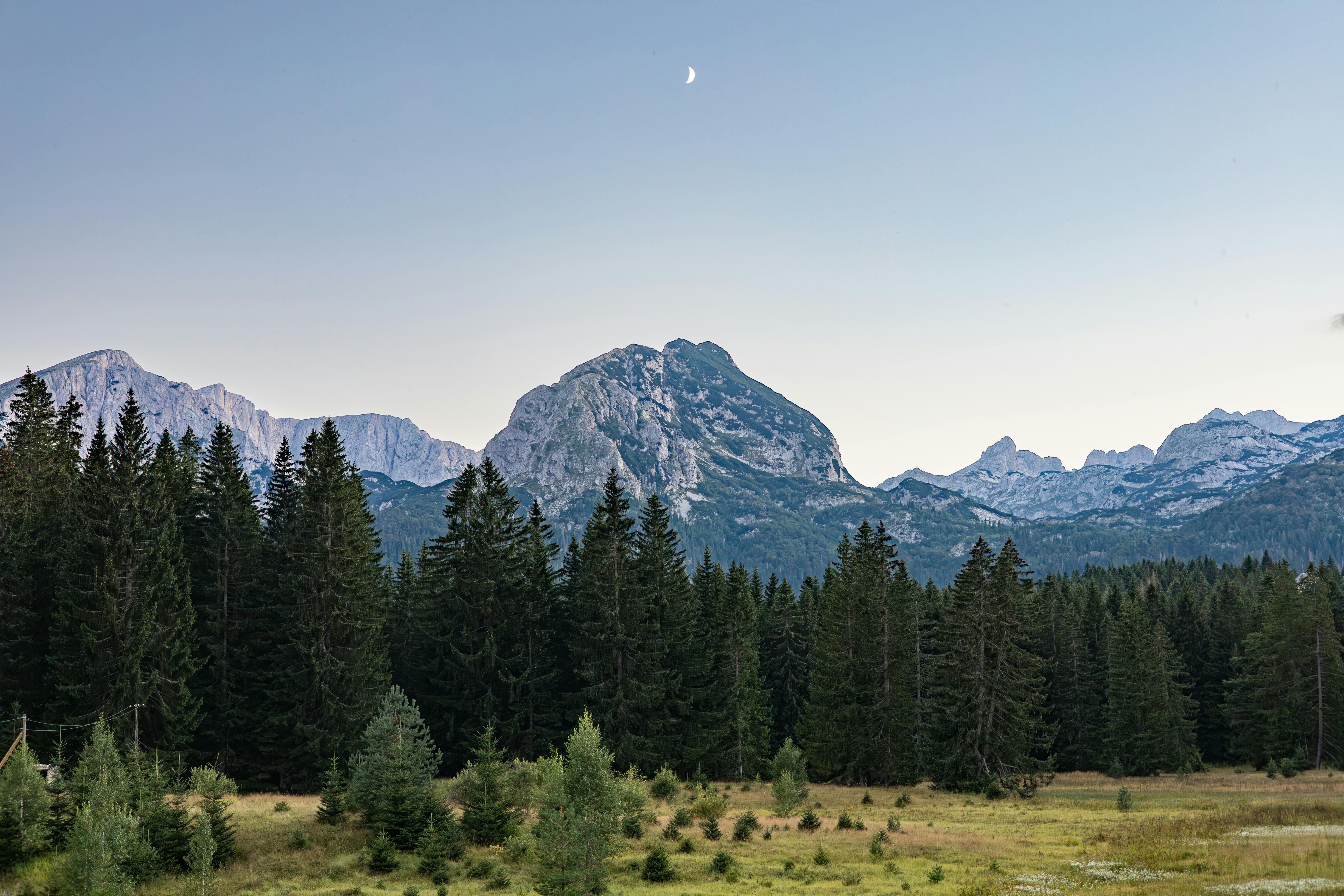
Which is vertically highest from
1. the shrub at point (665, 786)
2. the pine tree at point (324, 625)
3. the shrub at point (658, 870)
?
the pine tree at point (324, 625)

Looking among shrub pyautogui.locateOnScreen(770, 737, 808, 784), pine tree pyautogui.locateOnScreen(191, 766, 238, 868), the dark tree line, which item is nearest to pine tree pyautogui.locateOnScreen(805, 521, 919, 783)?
the dark tree line

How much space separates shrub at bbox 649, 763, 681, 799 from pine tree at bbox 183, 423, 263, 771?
26.5m

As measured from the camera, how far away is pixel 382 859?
3431 centimetres

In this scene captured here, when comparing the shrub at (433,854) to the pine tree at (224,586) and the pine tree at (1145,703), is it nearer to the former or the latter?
the pine tree at (224,586)

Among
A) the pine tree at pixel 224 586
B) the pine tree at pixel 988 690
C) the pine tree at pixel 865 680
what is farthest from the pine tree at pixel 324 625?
the pine tree at pixel 988 690

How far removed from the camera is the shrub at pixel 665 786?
50.4 metres

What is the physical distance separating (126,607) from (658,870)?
116 feet

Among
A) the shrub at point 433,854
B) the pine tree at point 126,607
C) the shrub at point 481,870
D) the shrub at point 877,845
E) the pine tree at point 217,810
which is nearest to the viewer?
the shrub at point 433,854

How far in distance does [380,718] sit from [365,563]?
70.6 ft

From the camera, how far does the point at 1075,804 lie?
55.5 metres

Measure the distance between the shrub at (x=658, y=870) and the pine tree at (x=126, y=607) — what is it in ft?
103

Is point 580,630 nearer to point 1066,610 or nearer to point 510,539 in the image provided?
point 510,539

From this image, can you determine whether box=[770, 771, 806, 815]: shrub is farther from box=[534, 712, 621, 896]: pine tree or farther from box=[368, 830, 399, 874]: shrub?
box=[368, 830, 399, 874]: shrub

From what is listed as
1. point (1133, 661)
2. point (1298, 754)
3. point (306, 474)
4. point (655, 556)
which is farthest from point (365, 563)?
point (1298, 754)
